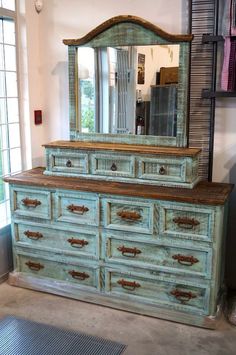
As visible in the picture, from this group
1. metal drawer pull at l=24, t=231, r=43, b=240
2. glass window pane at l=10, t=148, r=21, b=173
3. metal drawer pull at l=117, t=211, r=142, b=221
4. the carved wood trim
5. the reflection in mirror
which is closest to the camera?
metal drawer pull at l=117, t=211, r=142, b=221

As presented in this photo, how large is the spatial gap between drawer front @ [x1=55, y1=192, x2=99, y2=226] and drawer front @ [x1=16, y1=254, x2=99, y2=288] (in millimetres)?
328

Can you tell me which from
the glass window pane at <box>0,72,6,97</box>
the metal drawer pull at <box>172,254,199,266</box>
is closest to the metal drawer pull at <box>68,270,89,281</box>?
the metal drawer pull at <box>172,254,199,266</box>

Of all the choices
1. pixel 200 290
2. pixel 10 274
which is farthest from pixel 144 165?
pixel 10 274

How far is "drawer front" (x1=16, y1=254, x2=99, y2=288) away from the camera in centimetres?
287

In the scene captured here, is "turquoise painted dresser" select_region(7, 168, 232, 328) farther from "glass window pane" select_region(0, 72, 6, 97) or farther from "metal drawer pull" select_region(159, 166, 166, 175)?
"glass window pane" select_region(0, 72, 6, 97)

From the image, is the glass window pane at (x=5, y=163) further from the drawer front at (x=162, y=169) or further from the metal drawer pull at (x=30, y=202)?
the drawer front at (x=162, y=169)

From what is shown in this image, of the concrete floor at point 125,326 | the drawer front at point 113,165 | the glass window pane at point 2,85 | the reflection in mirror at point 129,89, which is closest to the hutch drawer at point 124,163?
the drawer front at point 113,165

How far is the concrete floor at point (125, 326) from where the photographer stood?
2423 mm

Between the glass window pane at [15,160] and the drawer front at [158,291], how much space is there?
47.0 inches

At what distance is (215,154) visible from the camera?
2.94 metres

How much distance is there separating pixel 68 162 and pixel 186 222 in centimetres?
98

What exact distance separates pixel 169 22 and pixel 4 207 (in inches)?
73.5

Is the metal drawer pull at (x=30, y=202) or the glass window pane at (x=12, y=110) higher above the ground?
the glass window pane at (x=12, y=110)

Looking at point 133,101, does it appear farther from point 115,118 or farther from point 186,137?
point 186,137
